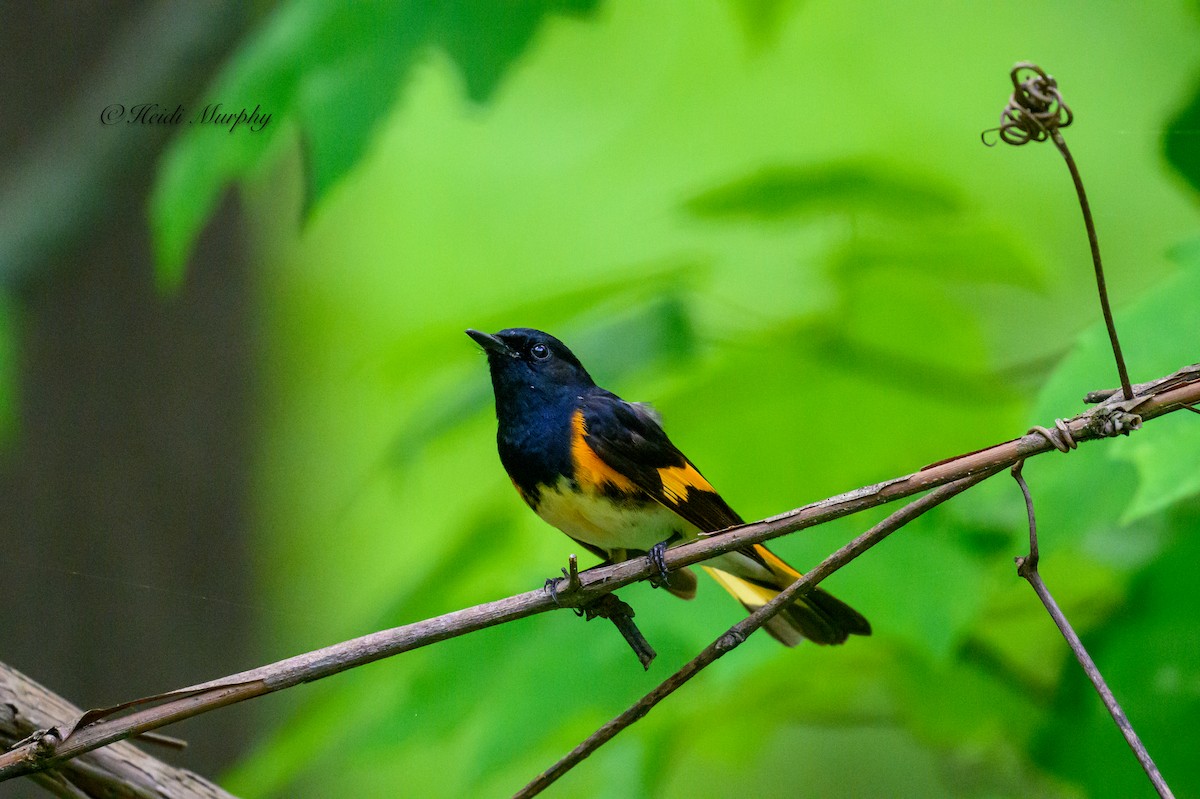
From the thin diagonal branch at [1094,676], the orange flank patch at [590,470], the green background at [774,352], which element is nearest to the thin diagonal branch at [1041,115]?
the thin diagonal branch at [1094,676]

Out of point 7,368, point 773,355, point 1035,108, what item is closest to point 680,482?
point 773,355

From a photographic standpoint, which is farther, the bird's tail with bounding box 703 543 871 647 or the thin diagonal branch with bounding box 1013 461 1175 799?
the bird's tail with bounding box 703 543 871 647

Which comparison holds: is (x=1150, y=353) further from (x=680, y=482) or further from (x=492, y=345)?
(x=492, y=345)

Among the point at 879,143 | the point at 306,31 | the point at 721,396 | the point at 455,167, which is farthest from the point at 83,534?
the point at 879,143

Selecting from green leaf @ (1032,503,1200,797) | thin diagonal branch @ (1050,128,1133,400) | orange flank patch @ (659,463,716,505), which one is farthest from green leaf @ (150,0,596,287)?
green leaf @ (1032,503,1200,797)

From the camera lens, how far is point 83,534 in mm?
2258

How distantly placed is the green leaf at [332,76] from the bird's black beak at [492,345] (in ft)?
0.98

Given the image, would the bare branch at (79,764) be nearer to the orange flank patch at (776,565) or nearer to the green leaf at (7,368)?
the orange flank patch at (776,565)

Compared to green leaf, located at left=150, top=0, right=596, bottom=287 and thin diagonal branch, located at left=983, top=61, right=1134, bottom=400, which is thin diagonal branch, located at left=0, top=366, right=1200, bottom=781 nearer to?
thin diagonal branch, located at left=983, top=61, right=1134, bottom=400

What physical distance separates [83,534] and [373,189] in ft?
3.39

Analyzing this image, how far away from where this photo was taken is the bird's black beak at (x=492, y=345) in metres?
1.34

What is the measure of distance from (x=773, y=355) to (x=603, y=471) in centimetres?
32

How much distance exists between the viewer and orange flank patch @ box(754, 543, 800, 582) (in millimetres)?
1206

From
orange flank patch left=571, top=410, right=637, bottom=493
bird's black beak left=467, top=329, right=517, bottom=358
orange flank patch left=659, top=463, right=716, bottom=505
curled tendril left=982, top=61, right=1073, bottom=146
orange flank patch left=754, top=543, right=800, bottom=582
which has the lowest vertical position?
orange flank patch left=754, top=543, right=800, bottom=582
